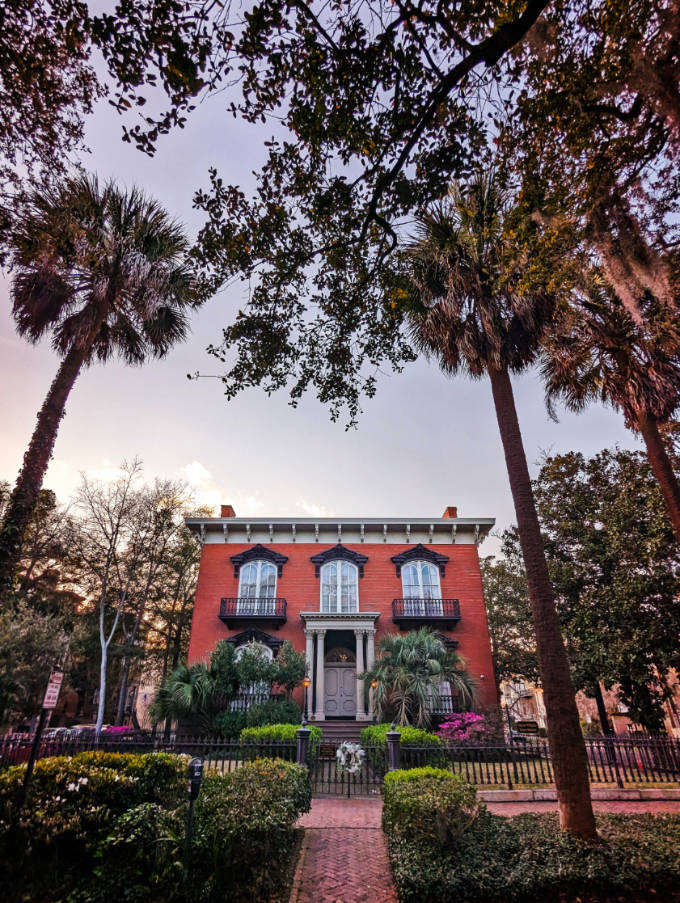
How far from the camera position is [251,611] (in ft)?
63.9

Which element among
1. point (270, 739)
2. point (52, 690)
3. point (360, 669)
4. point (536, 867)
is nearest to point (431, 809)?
point (536, 867)

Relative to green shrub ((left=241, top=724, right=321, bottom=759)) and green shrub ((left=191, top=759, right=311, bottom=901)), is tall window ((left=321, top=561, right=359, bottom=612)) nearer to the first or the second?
green shrub ((left=241, top=724, right=321, bottom=759))

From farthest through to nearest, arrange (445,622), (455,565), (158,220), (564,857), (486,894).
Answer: (455,565), (445,622), (158,220), (564,857), (486,894)

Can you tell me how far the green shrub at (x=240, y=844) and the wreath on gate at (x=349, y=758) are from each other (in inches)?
199

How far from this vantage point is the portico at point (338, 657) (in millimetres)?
18141

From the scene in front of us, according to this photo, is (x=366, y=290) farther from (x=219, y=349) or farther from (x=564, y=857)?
(x=564, y=857)

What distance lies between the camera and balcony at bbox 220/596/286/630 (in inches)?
755

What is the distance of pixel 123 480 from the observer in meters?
21.0

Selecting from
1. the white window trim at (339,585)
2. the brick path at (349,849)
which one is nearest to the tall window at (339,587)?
the white window trim at (339,585)

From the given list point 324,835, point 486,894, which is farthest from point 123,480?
point 486,894

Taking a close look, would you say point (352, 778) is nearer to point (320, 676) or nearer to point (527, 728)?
point (320, 676)

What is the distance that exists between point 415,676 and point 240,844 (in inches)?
457

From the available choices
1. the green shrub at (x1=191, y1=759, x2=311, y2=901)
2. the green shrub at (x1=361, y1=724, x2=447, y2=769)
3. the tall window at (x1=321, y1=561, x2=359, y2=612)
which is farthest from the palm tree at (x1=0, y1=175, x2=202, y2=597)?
the tall window at (x1=321, y1=561, x2=359, y2=612)

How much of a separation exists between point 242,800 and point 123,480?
18.5 m
